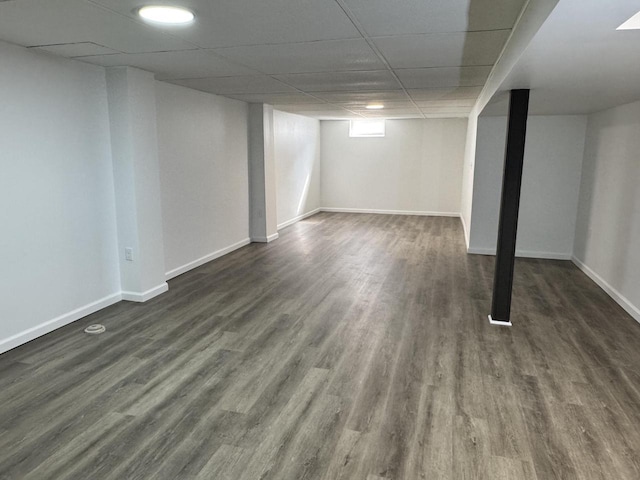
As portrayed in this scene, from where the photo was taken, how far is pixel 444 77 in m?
4.25

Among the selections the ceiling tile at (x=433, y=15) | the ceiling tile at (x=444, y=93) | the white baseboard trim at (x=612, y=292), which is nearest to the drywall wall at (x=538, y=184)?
the white baseboard trim at (x=612, y=292)

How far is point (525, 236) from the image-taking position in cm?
638

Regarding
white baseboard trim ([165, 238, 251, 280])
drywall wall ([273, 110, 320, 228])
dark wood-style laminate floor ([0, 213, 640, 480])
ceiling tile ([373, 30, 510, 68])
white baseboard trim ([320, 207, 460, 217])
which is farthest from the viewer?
white baseboard trim ([320, 207, 460, 217])

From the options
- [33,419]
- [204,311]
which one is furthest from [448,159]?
[33,419]

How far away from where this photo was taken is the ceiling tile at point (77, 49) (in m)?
3.14

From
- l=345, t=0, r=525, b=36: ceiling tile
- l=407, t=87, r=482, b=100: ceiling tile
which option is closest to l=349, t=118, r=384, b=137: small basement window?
l=407, t=87, r=482, b=100: ceiling tile

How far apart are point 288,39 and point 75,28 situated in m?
1.29

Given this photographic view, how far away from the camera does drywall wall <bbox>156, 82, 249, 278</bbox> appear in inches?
197

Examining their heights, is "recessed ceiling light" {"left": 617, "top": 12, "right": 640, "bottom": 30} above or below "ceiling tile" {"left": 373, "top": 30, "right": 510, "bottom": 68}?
below

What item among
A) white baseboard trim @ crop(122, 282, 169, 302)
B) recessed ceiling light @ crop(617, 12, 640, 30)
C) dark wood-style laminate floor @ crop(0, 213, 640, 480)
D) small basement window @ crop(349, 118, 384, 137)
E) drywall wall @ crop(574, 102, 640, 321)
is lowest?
dark wood-style laminate floor @ crop(0, 213, 640, 480)

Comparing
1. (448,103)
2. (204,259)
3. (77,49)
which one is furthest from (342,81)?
(204,259)

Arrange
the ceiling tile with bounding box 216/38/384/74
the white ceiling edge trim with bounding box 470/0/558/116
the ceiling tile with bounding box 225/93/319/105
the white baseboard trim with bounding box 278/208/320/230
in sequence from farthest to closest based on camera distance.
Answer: the white baseboard trim with bounding box 278/208/320/230
the ceiling tile with bounding box 225/93/319/105
the ceiling tile with bounding box 216/38/384/74
the white ceiling edge trim with bounding box 470/0/558/116

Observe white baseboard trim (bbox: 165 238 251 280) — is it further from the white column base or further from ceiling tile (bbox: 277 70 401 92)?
the white column base

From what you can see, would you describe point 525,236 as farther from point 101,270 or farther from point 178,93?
point 101,270
